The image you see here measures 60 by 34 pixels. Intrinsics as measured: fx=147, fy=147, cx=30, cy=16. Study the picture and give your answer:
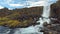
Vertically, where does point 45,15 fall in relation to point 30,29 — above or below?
above

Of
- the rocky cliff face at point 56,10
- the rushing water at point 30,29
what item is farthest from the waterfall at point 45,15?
the rocky cliff face at point 56,10

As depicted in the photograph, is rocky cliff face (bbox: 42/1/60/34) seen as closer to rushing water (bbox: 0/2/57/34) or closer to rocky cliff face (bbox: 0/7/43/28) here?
rushing water (bbox: 0/2/57/34)

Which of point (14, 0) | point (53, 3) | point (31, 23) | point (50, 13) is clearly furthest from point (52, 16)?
point (14, 0)

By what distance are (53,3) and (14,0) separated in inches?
31.3

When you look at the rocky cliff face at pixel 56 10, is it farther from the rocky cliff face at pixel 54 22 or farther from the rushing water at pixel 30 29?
the rushing water at pixel 30 29

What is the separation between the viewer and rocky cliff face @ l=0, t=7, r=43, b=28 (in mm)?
2912

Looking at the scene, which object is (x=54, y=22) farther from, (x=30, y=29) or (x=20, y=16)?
(x=20, y=16)

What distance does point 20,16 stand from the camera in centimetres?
297

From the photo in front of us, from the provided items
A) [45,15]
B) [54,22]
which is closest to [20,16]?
[45,15]

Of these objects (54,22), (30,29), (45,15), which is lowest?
(30,29)

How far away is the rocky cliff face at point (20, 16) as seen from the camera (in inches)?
115

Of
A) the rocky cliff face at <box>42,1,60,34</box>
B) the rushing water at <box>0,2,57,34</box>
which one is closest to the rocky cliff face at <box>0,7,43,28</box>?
the rushing water at <box>0,2,57,34</box>

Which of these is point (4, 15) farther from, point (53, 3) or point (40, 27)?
point (53, 3)

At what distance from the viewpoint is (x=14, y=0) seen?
2.99m
